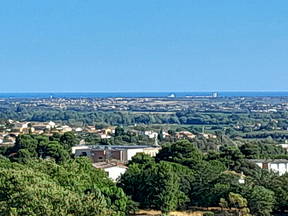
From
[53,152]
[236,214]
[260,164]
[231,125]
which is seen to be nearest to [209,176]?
[236,214]

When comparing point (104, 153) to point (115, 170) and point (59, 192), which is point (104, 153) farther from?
point (59, 192)

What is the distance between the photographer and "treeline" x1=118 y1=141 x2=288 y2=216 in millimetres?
34062

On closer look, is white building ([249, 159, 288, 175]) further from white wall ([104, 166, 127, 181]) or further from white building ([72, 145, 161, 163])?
white building ([72, 145, 161, 163])

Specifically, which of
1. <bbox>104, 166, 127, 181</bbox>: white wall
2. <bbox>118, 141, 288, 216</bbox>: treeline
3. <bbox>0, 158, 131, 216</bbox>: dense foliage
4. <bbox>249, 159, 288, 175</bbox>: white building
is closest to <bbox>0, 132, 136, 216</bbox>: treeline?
<bbox>0, 158, 131, 216</bbox>: dense foliage

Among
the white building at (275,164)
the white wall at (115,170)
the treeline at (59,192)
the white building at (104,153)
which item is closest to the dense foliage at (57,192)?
the treeline at (59,192)

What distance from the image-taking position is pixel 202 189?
37125mm

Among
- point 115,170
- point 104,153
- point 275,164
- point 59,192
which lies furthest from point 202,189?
point 104,153

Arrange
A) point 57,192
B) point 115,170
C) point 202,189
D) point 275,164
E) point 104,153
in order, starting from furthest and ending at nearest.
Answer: point 104,153 < point 275,164 < point 115,170 < point 202,189 < point 57,192

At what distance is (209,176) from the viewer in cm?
3866

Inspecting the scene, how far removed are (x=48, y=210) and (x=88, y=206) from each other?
49.4 inches

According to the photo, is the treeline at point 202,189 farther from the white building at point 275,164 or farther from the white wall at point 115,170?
the white building at point 275,164

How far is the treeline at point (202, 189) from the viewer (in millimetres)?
34062

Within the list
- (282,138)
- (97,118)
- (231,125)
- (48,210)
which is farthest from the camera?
(97,118)

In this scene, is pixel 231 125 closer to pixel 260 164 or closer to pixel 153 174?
pixel 260 164
